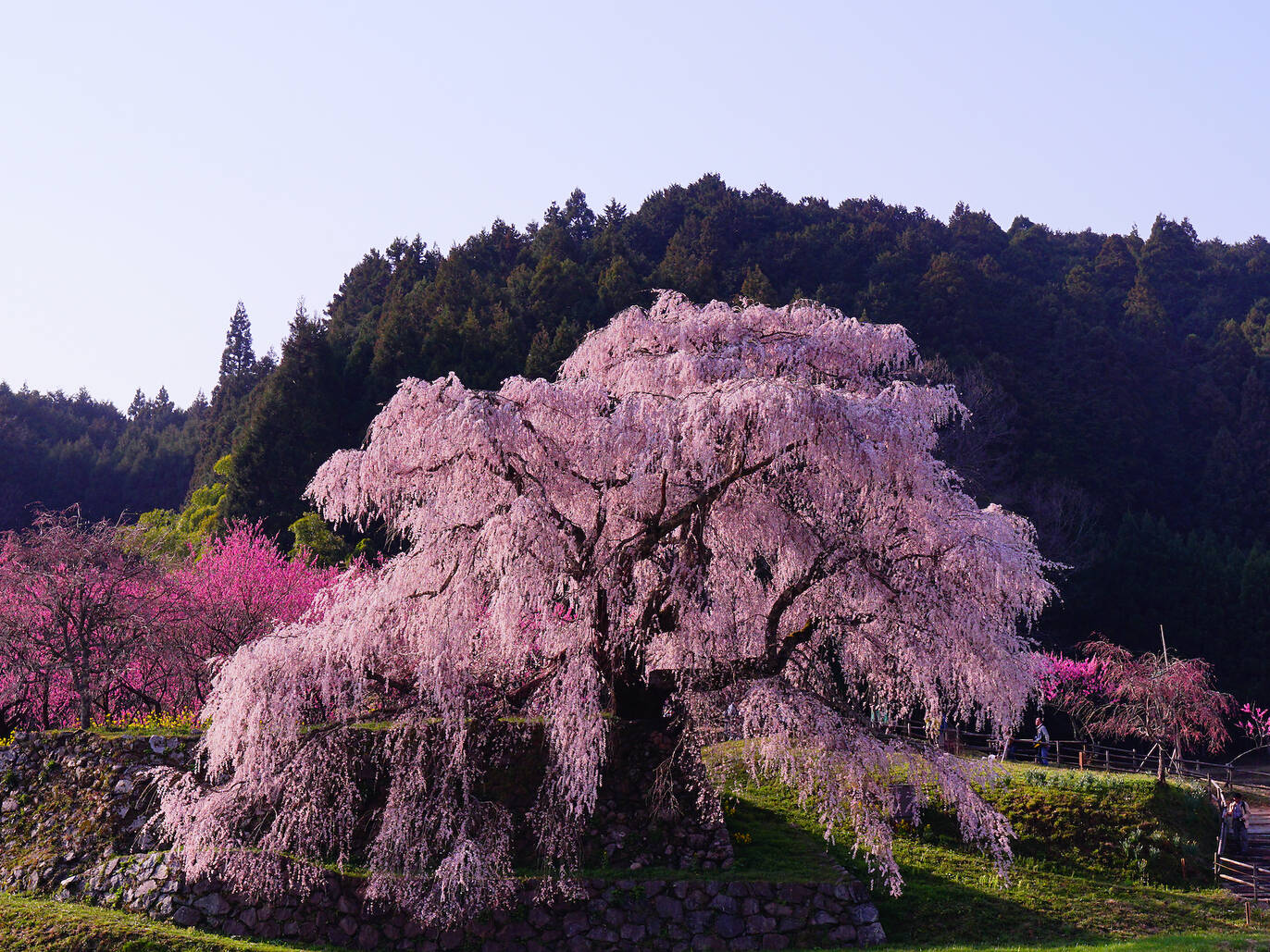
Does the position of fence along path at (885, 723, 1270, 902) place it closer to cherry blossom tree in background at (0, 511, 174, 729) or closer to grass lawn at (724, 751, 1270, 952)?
grass lawn at (724, 751, 1270, 952)

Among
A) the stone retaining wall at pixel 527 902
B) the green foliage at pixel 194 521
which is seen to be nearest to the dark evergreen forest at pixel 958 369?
the green foliage at pixel 194 521

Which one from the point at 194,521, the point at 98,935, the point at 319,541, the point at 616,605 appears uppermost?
the point at 194,521

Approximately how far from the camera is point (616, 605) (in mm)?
12719

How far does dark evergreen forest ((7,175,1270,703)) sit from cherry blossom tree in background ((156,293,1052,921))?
1866cm

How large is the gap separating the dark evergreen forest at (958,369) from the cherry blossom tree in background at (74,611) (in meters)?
18.6

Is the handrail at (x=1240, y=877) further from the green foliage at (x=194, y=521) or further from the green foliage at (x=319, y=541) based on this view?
the green foliage at (x=194, y=521)

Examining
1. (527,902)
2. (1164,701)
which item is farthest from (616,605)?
(1164,701)

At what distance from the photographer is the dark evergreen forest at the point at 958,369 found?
3912cm

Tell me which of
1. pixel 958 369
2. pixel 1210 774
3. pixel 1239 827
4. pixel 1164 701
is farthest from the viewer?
pixel 958 369

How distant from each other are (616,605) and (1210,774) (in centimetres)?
1926

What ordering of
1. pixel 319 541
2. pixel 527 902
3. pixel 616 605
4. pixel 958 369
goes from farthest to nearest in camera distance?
pixel 958 369 → pixel 319 541 → pixel 616 605 → pixel 527 902

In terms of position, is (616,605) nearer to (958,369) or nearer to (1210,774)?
(1210,774)

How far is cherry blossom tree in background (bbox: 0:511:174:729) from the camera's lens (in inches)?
714

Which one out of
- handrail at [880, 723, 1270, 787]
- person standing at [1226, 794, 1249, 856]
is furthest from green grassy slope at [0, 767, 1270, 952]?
handrail at [880, 723, 1270, 787]
